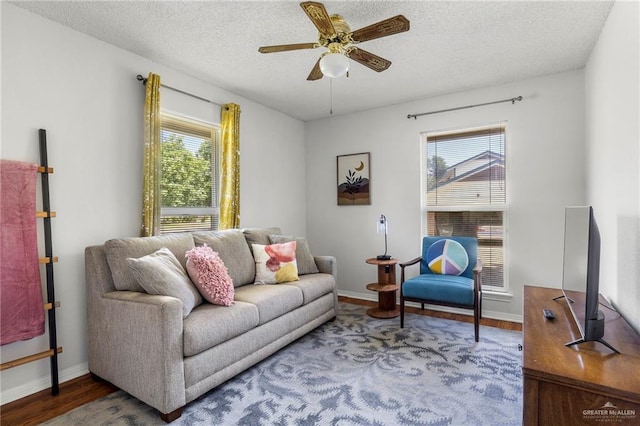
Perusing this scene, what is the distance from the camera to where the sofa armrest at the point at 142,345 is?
1897 millimetres

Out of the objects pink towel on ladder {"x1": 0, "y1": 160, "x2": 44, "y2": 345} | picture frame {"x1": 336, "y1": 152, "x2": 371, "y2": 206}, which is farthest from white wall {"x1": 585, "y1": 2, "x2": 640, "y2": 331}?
pink towel on ladder {"x1": 0, "y1": 160, "x2": 44, "y2": 345}

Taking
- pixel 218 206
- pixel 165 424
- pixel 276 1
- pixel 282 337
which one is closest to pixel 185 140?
pixel 218 206

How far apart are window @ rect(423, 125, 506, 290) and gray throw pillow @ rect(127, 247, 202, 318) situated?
290 cm

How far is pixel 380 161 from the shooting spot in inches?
170

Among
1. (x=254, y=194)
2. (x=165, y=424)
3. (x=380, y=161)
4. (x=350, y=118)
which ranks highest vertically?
(x=350, y=118)

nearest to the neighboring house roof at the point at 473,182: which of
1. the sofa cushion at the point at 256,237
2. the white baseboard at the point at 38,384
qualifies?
the sofa cushion at the point at 256,237

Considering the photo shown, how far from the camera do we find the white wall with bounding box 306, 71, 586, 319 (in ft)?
10.8

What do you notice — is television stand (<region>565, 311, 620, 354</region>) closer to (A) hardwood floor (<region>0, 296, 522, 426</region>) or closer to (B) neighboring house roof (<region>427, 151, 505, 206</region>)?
(B) neighboring house roof (<region>427, 151, 505, 206</region>)

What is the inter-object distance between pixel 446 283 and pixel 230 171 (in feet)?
8.11

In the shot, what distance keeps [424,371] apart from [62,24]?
12.0ft

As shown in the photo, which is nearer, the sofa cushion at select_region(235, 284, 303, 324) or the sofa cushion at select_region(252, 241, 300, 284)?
the sofa cushion at select_region(235, 284, 303, 324)

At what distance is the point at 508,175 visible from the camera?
11.7 ft

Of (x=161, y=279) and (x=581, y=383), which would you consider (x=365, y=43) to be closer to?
(x=161, y=279)

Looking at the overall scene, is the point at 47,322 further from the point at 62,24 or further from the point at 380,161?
the point at 380,161
